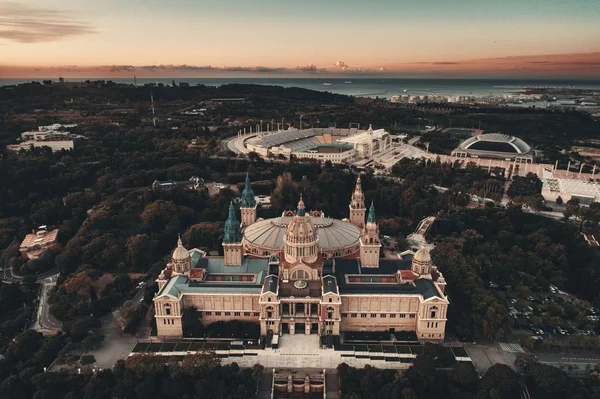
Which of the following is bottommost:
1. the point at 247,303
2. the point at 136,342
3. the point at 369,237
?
the point at 136,342

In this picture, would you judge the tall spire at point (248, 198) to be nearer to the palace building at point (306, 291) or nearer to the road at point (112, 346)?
the palace building at point (306, 291)

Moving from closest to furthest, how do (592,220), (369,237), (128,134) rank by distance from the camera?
(369,237) < (592,220) < (128,134)

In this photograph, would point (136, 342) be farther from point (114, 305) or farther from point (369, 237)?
point (369, 237)

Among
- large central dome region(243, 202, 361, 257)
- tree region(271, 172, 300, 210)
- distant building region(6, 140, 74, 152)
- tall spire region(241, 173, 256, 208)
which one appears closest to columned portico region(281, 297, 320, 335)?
large central dome region(243, 202, 361, 257)

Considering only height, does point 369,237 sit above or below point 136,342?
above

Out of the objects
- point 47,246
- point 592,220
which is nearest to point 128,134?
point 47,246

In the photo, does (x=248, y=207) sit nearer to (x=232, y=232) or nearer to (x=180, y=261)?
(x=232, y=232)

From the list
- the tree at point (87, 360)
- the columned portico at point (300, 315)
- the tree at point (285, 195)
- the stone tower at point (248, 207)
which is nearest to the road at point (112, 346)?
the tree at point (87, 360)
